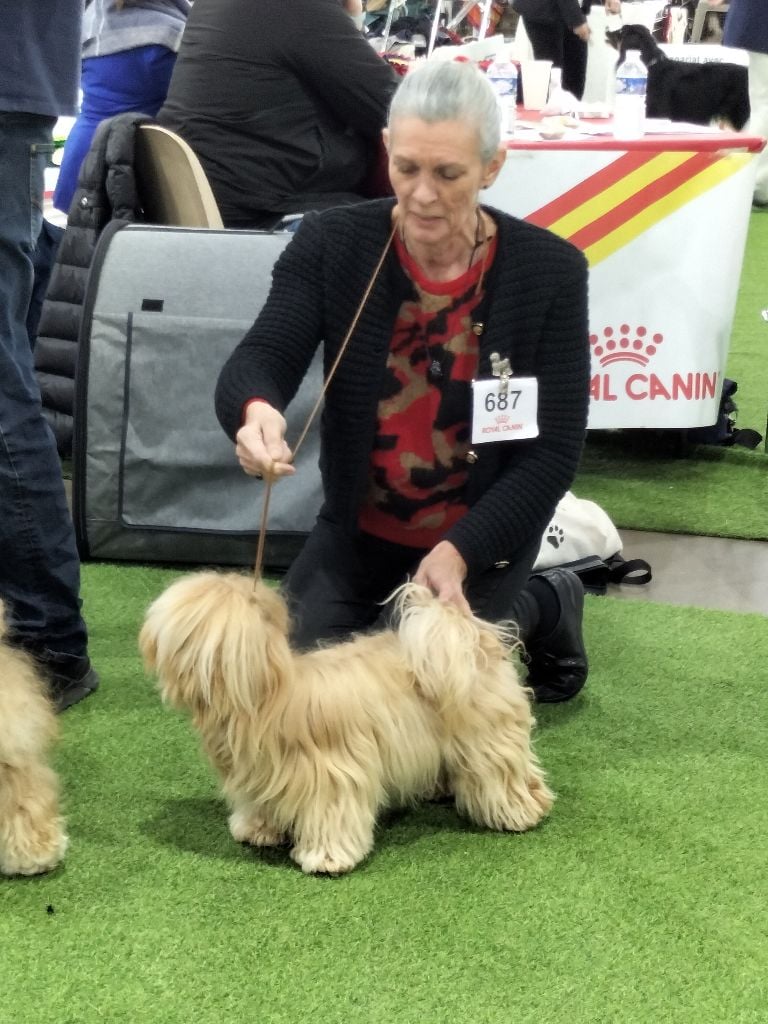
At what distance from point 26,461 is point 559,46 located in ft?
21.6

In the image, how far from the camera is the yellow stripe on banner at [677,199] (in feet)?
11.3

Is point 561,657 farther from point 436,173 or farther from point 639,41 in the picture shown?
point 639,41

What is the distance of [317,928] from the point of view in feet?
5.43

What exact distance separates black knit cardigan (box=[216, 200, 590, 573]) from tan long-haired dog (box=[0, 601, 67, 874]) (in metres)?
0.51

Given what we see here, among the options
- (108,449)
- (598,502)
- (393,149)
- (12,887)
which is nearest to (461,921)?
(12,887)

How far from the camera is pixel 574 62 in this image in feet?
26.3

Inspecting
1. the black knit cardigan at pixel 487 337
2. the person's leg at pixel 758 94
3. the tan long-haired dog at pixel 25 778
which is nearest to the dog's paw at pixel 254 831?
the tan long-haired dog at pixel 25 778

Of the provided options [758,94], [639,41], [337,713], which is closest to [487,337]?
[337,713]

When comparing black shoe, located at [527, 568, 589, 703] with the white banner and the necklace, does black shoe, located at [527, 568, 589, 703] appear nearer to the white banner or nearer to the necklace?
the necklace

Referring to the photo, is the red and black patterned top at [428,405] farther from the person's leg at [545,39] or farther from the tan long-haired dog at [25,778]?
the person's leg at [545,39]

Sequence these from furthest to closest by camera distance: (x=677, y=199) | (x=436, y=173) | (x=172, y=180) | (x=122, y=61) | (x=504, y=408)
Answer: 1. (x=122, y=61)
2. (x=677, y=199)
3. (x=172, y=180)
4. (x=504, y=408)
5. (x=436, y=173)

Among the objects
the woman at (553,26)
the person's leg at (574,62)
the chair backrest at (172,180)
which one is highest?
the woman at (553,26)

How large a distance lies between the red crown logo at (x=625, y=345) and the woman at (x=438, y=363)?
1.65 meters

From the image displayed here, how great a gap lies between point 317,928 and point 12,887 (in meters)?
0.44
